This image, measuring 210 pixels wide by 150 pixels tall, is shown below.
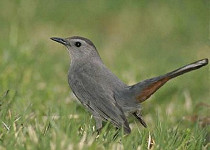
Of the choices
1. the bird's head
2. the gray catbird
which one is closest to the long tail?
the gray catbird

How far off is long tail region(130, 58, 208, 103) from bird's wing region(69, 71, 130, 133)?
0.79ft

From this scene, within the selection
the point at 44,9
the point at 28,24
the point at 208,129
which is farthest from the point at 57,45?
the point at 208,129

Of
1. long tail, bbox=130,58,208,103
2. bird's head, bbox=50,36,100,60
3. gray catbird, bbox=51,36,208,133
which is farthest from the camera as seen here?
bird's head, bbox=50,36,100,60

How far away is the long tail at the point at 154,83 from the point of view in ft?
17.0

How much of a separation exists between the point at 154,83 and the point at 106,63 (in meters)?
4.57

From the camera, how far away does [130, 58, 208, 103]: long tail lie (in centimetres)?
517

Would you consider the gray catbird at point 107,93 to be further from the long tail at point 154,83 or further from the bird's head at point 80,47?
the bird's head at point 80,47

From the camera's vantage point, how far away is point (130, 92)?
595cm

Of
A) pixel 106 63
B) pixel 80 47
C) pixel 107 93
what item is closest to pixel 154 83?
pixel 107 93

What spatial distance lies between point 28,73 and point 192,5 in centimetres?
604

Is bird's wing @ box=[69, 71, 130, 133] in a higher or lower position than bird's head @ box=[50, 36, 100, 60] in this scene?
lower

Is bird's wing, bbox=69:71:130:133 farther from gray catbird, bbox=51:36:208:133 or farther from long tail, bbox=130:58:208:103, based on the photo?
long tail, bbox=130:58:208:103

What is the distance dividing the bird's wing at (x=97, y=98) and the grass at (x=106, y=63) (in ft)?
0.47

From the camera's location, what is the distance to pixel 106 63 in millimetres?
10039
